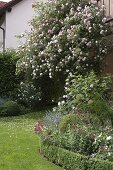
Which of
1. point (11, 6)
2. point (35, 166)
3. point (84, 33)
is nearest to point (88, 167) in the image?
point (35, 166)

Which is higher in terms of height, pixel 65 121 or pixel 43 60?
pixel 43 60

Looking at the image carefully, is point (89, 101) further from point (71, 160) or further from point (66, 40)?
point (66, 40)

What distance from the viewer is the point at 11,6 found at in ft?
95.9

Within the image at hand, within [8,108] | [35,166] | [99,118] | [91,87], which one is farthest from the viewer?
[8,108]

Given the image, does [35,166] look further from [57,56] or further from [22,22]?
[22,22]

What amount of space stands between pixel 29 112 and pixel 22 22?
1060 centimetres

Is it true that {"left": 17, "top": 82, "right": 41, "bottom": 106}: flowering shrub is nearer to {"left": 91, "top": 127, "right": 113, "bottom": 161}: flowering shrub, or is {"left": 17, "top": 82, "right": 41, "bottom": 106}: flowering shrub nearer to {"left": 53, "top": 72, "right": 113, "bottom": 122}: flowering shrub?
{"left": 53, "top": 72, "right": 113, "bottom": 122}: flowering shrub

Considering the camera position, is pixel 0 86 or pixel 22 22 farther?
pixel 22 22

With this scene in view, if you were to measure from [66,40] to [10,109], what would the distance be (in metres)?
4.18

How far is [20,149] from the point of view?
11070 millimetres

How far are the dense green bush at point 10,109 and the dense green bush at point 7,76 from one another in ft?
8.34

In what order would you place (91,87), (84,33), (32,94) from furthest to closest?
(32,94)
(84,33)
(91,87)

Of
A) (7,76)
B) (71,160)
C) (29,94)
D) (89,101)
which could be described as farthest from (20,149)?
(7,76)

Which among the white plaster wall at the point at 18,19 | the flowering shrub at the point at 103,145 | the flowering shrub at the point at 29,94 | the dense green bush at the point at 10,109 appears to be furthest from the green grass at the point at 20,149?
the white plaster wall at the point at 18,19
